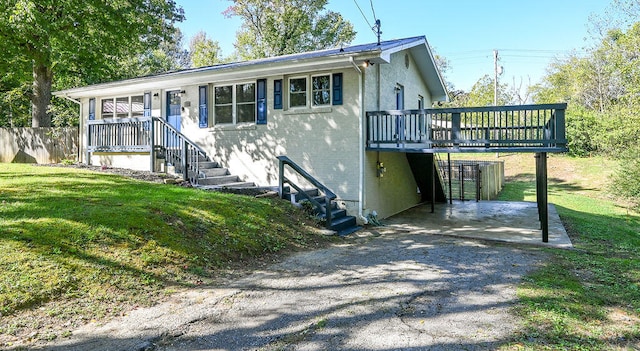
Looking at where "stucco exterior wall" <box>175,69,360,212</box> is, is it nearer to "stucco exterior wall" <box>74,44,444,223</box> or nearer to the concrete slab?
"stucco exterior wall" <box>74,44,444,223</box>

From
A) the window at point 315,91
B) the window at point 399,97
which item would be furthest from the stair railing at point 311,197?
the window at point 399,97

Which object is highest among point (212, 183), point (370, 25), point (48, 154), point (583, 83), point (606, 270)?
point (583, 83)

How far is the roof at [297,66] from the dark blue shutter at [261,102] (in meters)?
0.39

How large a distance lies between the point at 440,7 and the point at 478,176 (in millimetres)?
7683

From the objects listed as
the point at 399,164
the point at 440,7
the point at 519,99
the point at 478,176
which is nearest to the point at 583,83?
the point at 519,99

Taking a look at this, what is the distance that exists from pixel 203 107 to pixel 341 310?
9166 millimetres

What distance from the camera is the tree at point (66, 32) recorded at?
36.5 ft

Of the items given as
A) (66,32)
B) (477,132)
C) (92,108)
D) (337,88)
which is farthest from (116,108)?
(477,132)

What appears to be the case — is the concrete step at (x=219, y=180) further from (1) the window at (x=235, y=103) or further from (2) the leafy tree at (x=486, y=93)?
(2) the leafy tree at (x=486, y=93)

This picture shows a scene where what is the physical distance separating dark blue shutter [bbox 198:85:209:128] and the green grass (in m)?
9.49

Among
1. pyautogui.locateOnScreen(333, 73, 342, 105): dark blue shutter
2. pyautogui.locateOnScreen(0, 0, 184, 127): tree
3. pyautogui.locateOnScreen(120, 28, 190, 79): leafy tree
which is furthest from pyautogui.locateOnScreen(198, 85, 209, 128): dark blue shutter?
pyautogui.locateOnScreen(120, 28, 190, 79): leafy tree

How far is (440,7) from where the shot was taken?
16.7 m

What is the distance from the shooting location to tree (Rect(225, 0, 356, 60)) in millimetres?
27672

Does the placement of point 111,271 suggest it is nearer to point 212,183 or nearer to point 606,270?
point 212,183
